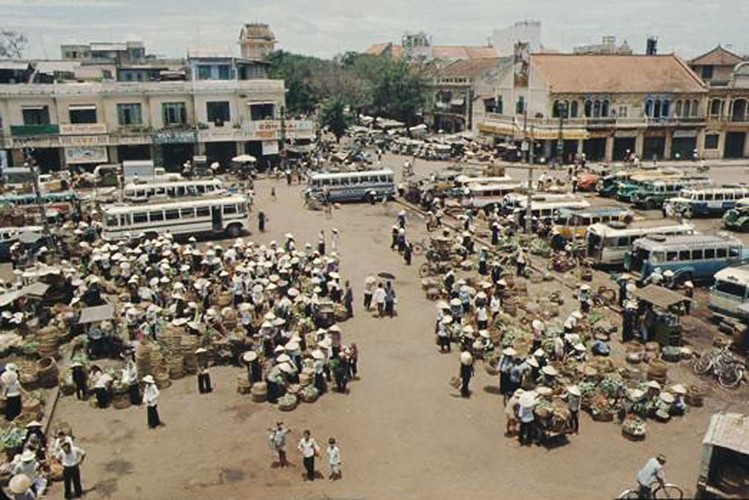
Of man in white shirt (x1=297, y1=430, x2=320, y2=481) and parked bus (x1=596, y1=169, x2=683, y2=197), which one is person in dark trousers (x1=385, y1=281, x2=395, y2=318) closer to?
man in white shirt (x1=297, y1=430, x2=320, y2=481)

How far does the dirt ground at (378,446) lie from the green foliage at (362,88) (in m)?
51.8

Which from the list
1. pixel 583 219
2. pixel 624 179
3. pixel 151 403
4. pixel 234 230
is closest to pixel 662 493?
pixel 151 403

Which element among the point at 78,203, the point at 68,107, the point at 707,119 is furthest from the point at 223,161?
the point at 707,119

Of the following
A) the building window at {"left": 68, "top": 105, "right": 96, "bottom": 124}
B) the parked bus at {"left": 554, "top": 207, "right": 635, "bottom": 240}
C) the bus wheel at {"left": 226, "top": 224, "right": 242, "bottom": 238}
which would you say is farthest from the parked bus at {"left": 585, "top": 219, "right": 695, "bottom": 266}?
the building window at {"left": 68, "top": 105, "right": 96, "bottom": 124}

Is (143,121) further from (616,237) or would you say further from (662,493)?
(662,493)

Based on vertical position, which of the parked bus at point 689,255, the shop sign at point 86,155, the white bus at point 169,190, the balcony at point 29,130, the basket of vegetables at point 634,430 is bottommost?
the basket of vegetables at point 634,430

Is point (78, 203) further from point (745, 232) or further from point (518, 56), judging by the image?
point (518, 56)

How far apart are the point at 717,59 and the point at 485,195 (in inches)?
1504

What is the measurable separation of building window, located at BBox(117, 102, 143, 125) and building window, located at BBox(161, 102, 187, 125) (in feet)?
5.96

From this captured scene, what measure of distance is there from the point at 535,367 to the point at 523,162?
43.4 meters

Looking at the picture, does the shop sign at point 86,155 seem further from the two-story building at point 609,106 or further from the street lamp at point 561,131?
the street lamp at point 561,131

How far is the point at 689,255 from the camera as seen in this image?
2600 cm

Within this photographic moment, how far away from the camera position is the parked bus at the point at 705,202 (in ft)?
122

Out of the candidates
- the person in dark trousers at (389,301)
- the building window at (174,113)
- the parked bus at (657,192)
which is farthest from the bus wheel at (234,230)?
the parked bus at (657,192)
